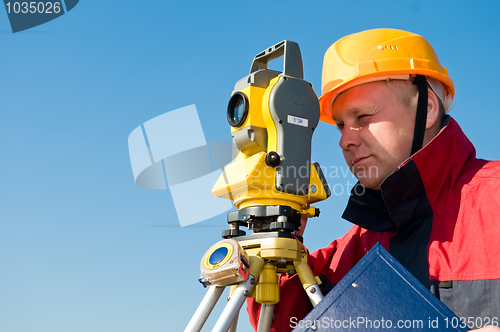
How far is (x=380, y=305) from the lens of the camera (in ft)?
5.38

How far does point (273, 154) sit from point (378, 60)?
3.37 feet

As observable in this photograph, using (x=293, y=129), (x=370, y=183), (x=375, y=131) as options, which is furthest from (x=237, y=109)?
(x=370, y=183)

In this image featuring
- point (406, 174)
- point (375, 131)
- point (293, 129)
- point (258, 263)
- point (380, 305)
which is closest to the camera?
point (380, 305)

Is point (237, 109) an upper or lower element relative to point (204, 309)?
upper

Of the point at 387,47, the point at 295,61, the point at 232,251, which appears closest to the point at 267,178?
the point at 232,251

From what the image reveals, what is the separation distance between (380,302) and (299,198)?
812 millimetres

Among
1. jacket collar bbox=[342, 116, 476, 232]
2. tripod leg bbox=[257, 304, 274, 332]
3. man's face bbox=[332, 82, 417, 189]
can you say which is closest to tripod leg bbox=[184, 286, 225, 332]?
tripod leg bbox=[257, 304, 274, 332]

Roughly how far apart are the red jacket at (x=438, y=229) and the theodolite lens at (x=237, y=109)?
88 cm

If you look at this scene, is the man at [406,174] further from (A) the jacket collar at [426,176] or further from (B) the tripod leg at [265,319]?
(B) the tripod leg at [265,319]

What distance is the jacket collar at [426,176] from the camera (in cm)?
242

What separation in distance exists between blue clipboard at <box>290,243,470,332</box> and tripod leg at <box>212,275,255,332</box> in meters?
0.43

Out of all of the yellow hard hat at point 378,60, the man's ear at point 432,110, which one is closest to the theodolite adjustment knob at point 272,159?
the yellow hard hat at point 378,60

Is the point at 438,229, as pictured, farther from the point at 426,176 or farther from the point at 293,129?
the point at 293,129

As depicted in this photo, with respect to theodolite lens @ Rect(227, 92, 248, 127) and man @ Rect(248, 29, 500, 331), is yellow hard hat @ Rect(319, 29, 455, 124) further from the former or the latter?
theodolite lens @ Rect(227, 92, 248, 127)
